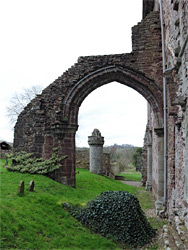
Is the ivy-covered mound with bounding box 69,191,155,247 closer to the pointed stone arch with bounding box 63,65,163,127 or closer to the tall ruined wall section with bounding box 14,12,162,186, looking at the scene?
the pointed stone arch with bounding box 63,65,163,127

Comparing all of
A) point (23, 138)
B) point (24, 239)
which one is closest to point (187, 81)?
point (24, 239)

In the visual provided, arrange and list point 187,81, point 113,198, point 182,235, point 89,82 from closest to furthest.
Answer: point 182,235
point 187,81
point 113,198
point 89,82

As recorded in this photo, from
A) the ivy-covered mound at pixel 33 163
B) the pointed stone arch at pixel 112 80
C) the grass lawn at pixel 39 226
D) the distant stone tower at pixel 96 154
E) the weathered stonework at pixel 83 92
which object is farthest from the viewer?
the distant stone tower at pixel 96 154

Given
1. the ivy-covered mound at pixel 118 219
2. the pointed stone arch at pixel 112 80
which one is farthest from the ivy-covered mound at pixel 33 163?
the ivy-covered mound at pixel 118 219

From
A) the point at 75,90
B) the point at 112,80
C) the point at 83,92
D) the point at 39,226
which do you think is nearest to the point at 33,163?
the point at 75,90

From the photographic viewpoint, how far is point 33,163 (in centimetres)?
1007

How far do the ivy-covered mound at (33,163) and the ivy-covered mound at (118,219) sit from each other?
4029 millimetres

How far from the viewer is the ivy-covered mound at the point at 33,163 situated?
971cm

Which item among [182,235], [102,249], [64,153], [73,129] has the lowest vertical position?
[102,249]

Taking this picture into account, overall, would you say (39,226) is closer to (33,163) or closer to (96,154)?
(33,163)

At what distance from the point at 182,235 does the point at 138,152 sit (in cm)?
2384

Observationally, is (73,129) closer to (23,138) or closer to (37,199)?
(23,138)

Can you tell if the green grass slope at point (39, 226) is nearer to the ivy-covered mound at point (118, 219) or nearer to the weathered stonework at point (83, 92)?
the ivy-covered mound at point (118, 219)

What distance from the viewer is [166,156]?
8047 millimetres
